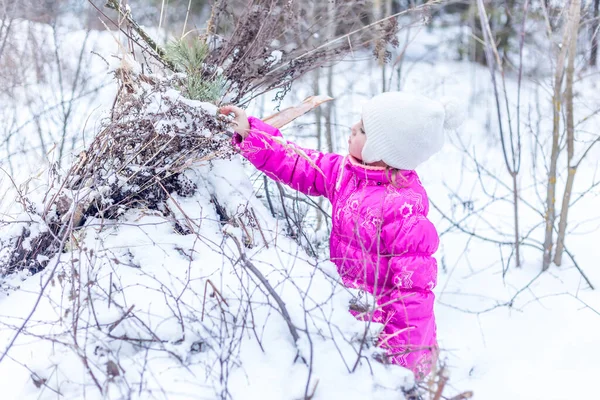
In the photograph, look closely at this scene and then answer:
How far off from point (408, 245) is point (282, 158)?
580 millimetres

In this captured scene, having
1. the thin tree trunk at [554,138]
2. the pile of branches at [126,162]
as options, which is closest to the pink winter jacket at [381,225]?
the pile of branches at [126,162]

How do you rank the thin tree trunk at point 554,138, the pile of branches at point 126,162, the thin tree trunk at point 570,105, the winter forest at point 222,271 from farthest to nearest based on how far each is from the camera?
1. the thin tree trunk at point 554,138
2. the thin tree trunk at point 570,105
3. the pile of branches at point 126,162
4. the winter forest at point 222,271

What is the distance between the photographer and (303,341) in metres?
1.58

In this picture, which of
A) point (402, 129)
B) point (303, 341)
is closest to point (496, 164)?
point (402, 129)

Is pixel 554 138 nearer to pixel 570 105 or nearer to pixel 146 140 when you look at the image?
pixel 570 105

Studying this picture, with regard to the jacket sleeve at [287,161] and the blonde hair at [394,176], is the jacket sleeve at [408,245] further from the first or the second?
the jacket sleeve at [287,161]

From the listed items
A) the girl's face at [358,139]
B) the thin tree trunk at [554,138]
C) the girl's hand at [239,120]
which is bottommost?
the thin tree trunk at [554,138]

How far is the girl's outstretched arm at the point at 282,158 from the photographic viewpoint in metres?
2.12

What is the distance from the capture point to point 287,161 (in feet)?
7.30

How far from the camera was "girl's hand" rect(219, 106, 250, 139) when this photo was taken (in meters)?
2.10

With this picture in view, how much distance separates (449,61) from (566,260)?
990 centimetres

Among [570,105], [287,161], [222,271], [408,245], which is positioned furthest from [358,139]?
[570,105]

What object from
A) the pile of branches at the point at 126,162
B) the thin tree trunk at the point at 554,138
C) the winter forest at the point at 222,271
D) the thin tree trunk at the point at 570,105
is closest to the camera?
the winter forest at the point at 222,271

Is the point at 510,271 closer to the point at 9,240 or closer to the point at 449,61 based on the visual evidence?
the point at 9,240
